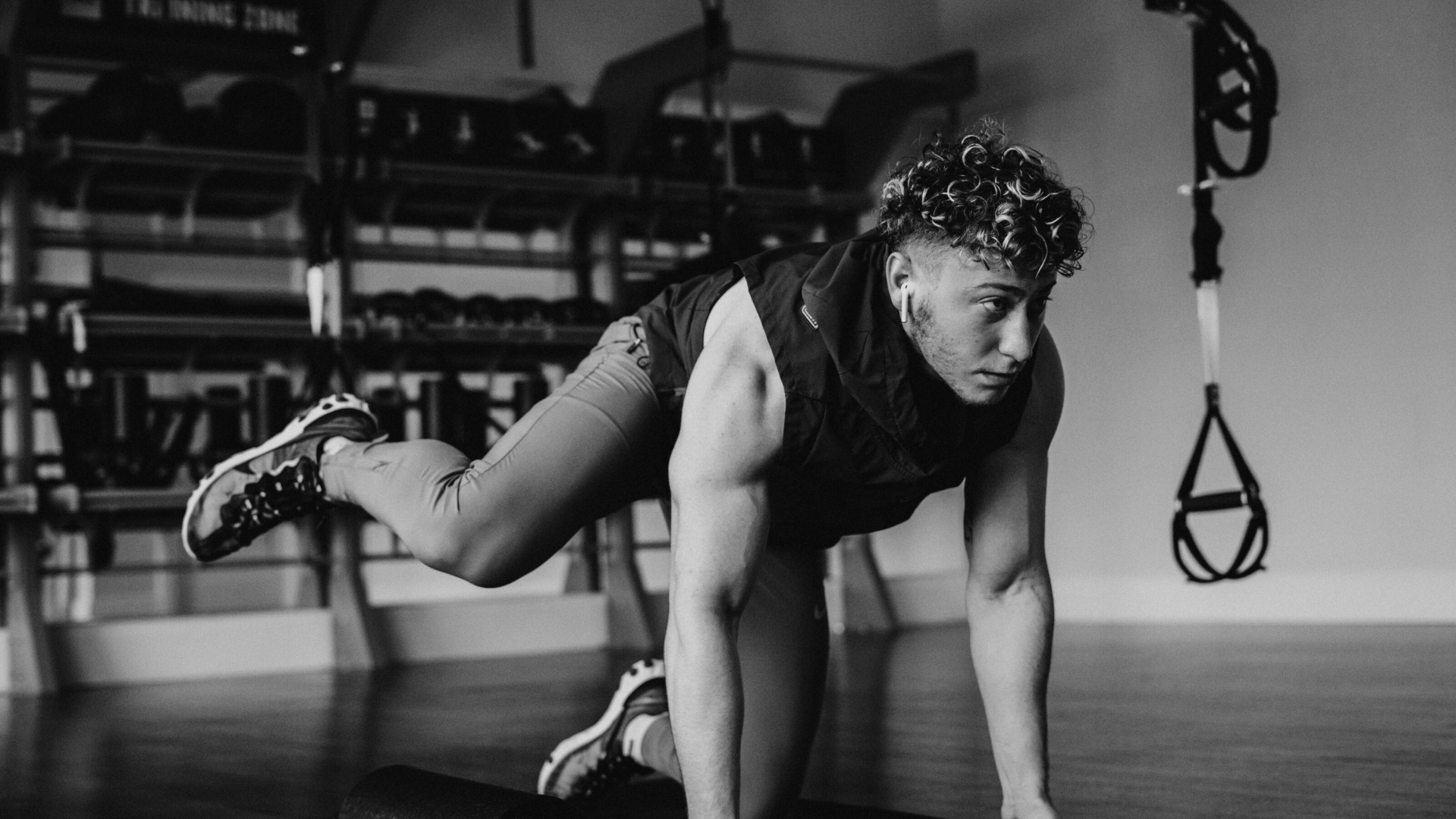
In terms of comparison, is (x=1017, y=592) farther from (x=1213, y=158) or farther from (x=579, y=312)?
(x=579, y=312)

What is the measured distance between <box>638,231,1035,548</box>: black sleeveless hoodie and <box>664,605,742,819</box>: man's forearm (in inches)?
8.4

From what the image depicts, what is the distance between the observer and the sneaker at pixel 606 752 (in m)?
→ 2.47

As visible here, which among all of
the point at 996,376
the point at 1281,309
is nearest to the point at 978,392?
the point at 996,376

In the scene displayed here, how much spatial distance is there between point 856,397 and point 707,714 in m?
0.37

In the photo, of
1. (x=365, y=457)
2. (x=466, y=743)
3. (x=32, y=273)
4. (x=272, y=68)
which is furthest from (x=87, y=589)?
(x=365, y=457)

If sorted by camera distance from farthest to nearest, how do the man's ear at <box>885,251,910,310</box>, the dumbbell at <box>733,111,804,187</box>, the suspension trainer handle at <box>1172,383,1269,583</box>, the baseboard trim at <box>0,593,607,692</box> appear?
the dumbbell at <box>733,111,804,187</box> < the baseboard trim at <box>0,593,607,692</box> < the suspension trainer handle at <box>1172,383,1269,583</box> < the man's ear at <box>885,251,910,310</box>

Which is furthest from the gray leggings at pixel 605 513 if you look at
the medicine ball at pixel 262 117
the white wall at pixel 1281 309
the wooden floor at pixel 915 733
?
the white wall at pixel 1281 309

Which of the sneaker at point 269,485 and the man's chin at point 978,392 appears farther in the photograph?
the sneaker at point 269,485

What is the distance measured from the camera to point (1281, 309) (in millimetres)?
5754

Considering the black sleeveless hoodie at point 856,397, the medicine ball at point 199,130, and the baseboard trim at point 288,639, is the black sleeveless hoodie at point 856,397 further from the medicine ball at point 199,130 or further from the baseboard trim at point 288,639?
the baseboard trim at point 288,639

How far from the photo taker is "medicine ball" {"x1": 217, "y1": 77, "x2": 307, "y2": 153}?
5.12 m

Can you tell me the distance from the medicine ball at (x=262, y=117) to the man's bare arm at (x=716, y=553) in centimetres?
382

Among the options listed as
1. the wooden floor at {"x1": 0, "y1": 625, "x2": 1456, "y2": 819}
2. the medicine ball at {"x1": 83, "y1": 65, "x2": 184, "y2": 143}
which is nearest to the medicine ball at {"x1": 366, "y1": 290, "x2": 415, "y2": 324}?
the medicine ball at {"x1": 83, "y1": 65, "x2": 184, "y2": 143}

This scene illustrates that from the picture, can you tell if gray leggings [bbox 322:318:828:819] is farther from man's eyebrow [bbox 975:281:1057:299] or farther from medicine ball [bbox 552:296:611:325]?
medicine ball [bbox 552:296:611:325]
